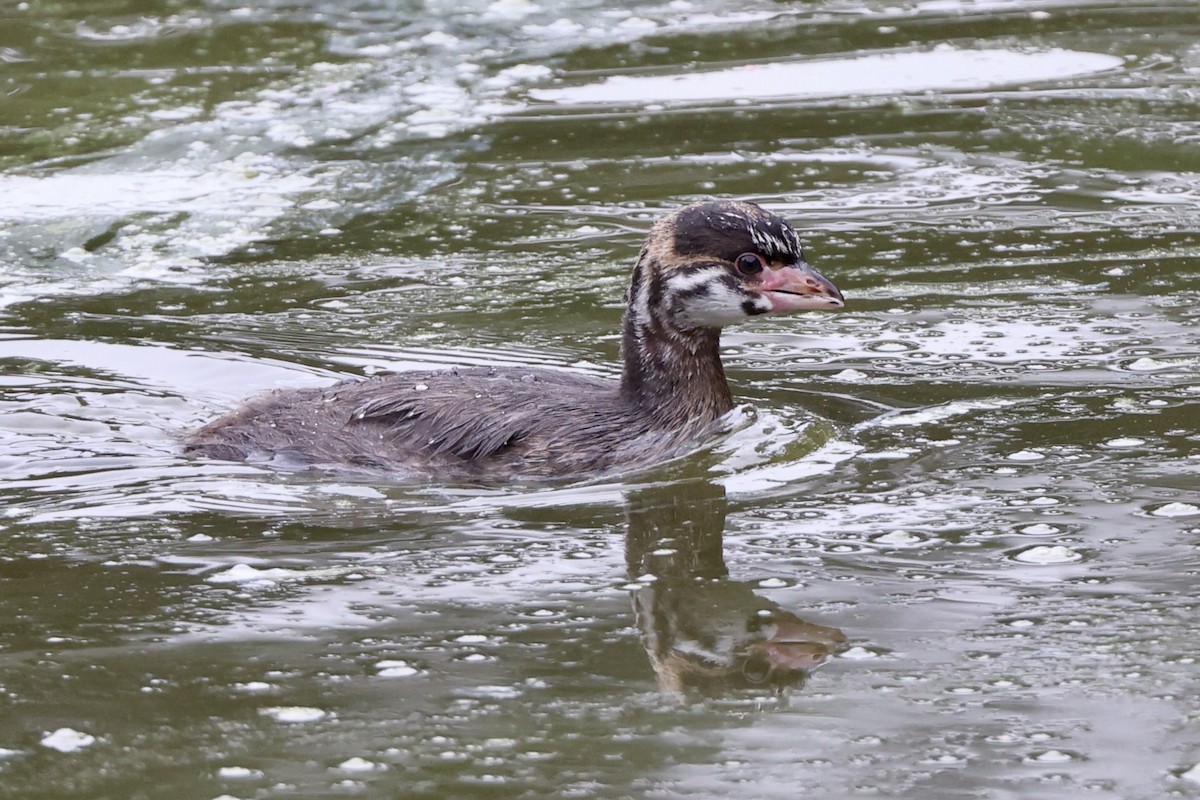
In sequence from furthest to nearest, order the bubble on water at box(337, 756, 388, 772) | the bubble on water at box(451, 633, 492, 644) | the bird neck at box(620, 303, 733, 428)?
the bird neck at box(620, 303, 733, 428) < the bubble on water at box(451, 633, 492, 644) < the bubble on water at box(337, 756, 388, 772)

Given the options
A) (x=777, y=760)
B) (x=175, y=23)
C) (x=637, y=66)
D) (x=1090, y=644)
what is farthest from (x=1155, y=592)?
(x=175, y=23)

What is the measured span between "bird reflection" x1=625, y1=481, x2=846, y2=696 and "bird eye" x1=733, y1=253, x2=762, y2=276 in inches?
49.3

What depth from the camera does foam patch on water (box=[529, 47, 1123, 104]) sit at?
14.0 meters

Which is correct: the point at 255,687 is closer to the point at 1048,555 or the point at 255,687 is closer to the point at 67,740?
the point at 67,740

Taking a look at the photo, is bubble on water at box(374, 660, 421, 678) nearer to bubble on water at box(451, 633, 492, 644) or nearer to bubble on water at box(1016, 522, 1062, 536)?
bubble on water at box(451, 633, 492, 644)

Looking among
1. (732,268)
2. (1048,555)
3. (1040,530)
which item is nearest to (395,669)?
(1048,555)

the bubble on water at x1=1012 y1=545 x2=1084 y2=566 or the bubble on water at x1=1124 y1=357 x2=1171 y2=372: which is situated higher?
the bubble on water at x1=1124 y1=357 x2=1171 y2=372

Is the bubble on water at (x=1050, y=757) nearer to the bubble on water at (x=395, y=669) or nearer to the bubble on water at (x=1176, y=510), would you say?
the bubble on water at (x=395, y=669)

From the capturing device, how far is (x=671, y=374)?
8.41m

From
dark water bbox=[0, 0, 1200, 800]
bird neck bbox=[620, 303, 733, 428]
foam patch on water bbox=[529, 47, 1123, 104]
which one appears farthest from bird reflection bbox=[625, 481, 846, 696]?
foam patch on water bbox=[529, 47, 1123, 104]

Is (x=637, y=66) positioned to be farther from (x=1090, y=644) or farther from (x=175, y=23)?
(x=1090, y=644)

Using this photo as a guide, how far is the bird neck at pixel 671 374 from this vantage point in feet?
27.5

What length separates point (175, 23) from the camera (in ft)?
54.2

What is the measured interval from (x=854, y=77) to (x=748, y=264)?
258 inches
